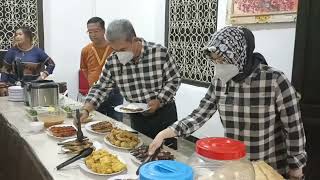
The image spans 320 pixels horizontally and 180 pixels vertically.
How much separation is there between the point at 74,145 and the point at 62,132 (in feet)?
0.85

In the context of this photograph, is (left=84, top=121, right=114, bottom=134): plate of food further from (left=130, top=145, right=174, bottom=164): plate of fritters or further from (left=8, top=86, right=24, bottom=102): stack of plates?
(left=8, top=86, right=24, bottom=102): stack of plates

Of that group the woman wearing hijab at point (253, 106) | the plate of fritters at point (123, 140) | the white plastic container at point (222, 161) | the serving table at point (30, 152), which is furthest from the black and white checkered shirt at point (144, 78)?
the white plastic container at point (222, 161)

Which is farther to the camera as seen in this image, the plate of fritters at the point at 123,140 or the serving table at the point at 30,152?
the plate of fritters at the point at 123,140

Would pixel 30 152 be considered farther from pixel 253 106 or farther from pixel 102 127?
pixel 253 106

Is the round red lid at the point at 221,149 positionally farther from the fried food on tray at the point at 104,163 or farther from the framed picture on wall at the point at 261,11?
the framed picture on wall at the point at 261,11

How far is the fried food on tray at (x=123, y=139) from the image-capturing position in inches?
62.9

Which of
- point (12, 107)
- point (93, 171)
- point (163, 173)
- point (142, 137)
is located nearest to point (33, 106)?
point (12, 107)

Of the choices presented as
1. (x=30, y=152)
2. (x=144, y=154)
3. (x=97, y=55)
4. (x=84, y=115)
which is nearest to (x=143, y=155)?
(x=144, y=154)

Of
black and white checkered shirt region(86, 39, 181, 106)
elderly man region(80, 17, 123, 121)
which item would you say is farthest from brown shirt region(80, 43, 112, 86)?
black and white checkered shirt region(86, 39, 181, 106)

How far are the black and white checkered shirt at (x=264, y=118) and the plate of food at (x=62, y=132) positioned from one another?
0.64 metres

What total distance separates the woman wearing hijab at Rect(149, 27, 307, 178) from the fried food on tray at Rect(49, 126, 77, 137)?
23.7 inches

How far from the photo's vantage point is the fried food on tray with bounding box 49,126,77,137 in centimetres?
180

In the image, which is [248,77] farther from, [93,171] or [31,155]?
[31,155]

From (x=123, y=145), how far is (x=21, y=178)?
818 mm
